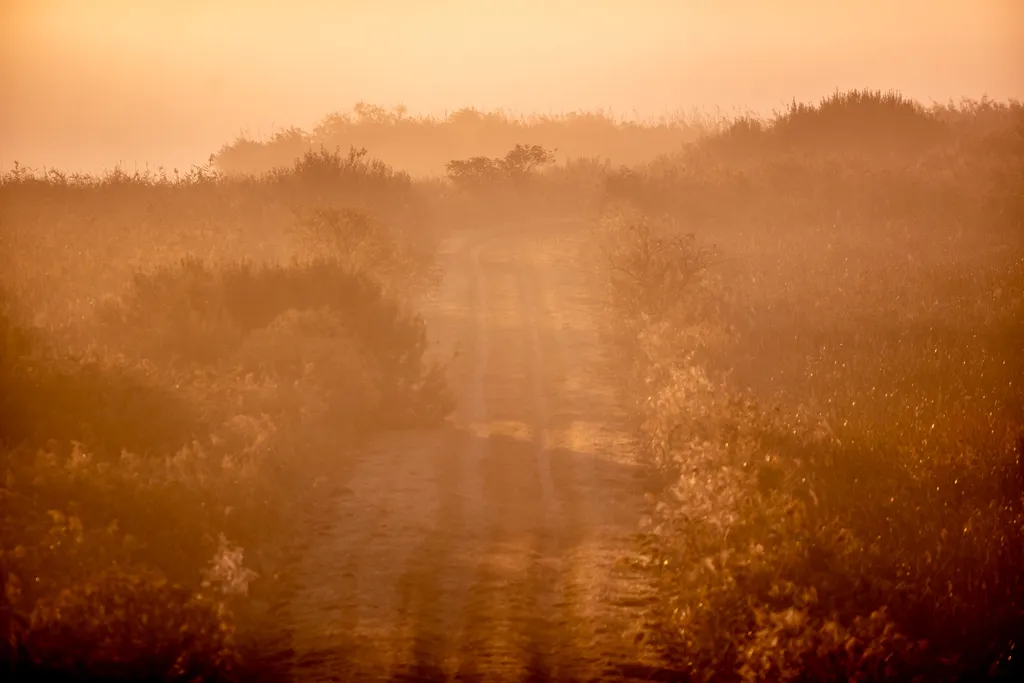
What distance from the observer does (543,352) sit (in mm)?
16766

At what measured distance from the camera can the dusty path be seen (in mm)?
7109

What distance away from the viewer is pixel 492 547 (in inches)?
358

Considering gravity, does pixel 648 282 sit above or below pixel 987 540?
above

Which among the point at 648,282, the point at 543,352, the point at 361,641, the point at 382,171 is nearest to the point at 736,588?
the point at 361,641

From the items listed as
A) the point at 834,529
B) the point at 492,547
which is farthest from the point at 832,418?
the point at 492,547

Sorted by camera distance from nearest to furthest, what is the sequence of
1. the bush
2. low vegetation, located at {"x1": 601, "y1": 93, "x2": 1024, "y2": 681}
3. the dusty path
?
the bush, low vegetation, located at {"x1": 601, "y1": 93, "x2": 1024, "y2": 681}, the dusty path

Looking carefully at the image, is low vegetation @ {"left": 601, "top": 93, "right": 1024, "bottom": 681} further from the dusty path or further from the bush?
the dusty path

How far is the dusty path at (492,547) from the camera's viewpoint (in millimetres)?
7109

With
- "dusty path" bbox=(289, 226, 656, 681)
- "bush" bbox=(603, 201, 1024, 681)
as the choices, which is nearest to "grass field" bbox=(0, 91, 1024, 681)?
"bush" bbox=(603, 201, 1024, 681)

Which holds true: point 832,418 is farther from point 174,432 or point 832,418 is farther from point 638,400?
point 174,432

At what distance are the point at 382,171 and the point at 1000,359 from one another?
64.1ft

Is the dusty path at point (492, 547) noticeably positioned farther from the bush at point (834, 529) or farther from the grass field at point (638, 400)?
the bush at point (834, 529)

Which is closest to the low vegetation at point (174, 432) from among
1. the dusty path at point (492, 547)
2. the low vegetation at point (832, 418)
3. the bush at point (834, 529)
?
the dusty path at point (492, 547)

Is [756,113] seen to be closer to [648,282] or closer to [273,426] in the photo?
[648,282]
